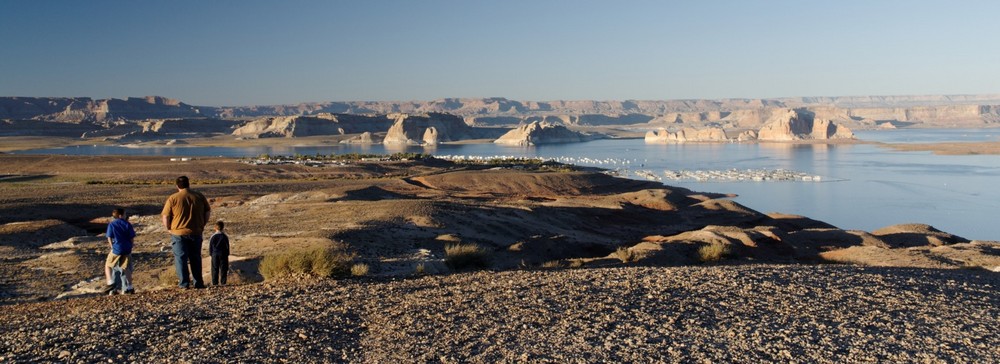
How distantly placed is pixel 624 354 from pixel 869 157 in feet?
289

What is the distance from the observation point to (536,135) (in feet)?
442

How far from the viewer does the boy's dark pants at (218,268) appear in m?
9.36

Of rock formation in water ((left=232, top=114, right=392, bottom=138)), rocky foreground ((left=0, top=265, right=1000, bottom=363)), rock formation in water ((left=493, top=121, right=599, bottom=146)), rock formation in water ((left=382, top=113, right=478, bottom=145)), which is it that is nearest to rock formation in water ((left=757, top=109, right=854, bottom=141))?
rock formation in water ((left=493, top=121, right=599, bottom=146))

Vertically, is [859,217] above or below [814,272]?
below

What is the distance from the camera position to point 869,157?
84.8 m

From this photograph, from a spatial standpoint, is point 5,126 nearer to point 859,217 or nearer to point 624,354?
point 859,217

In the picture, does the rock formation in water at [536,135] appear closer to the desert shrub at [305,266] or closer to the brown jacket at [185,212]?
the desert shrub at [305,266]

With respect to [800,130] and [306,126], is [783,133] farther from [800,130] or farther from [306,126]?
[306,126]

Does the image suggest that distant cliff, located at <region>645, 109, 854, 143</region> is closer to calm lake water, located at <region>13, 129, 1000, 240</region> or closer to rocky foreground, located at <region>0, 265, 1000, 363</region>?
calm lake water, located at <region>13, 129, 1000, 240</region>

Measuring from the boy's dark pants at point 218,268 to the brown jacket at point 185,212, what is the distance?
0.77m

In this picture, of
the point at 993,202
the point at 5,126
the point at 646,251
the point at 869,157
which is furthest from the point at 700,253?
the point at 5,126

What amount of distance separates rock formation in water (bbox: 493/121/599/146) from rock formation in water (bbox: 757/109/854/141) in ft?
114

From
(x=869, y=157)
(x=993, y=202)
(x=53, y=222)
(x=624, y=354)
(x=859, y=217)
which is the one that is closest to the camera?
(x=624, y=354)

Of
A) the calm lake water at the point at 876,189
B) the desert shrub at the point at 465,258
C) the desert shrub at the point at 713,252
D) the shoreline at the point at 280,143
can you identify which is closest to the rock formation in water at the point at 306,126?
the shoreline at the point at 280,143
